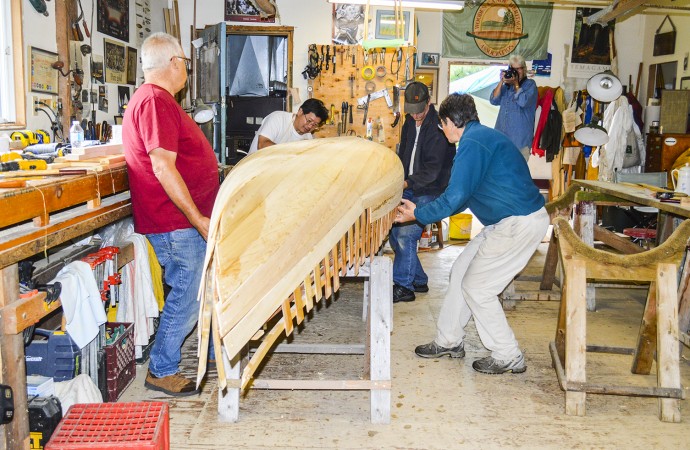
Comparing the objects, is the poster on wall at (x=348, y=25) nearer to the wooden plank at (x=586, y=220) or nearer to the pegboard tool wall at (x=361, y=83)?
the pegboard tool wall at (x=361, y=83)

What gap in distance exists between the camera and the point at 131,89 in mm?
6355

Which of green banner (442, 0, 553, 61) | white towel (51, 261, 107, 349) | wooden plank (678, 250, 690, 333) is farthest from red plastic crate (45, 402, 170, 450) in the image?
green banner (442, 0, 553, 61)

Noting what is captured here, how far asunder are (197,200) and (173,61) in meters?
0.69

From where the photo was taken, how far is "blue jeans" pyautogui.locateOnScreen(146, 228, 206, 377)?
3.04 metres

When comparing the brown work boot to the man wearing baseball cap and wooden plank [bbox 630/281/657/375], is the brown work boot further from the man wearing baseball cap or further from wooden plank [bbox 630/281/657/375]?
wooden plank [bbox 630/281/657/375]

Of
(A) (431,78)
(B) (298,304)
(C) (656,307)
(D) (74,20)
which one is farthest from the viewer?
(A) (431,78)

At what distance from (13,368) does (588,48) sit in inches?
378

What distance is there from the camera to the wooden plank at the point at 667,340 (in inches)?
117

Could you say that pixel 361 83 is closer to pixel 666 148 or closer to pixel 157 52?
pixel 666 148

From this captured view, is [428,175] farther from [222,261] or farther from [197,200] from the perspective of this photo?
[222,261]

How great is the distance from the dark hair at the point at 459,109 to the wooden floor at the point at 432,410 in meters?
1.48

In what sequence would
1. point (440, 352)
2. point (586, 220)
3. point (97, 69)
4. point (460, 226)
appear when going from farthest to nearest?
point (460, 226) → point (97, 69) → point (586, 220) → point (440, 352)

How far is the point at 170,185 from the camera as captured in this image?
8.96 feet

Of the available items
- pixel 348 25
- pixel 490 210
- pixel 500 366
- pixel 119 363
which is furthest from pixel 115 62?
pixel 500 366
